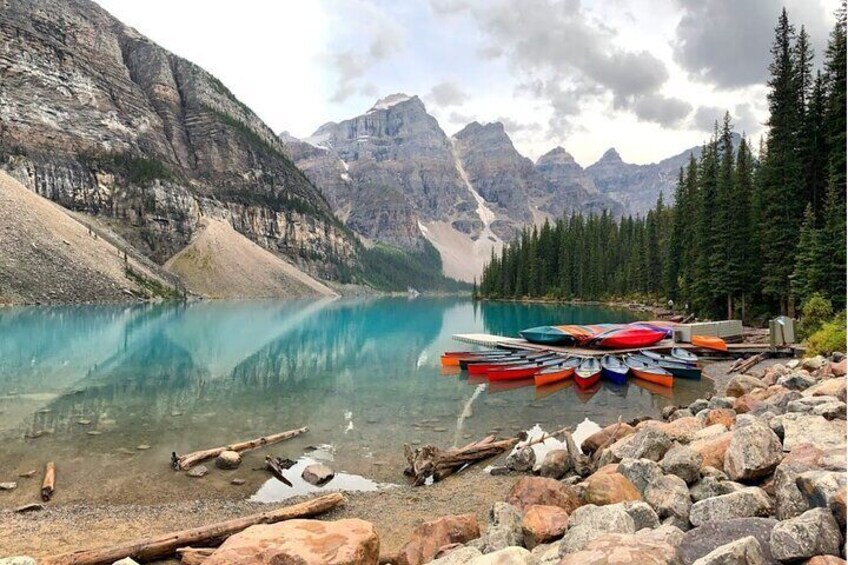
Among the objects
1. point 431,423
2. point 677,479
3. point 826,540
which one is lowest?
point 431,423

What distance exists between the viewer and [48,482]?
13164 millimetres

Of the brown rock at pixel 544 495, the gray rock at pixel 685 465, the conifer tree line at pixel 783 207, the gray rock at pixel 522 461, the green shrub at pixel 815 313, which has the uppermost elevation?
the conifer tree line at pixel 783 207

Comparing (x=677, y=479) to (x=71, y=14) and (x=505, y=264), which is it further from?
(x=71, y=14)

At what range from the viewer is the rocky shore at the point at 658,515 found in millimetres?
5473

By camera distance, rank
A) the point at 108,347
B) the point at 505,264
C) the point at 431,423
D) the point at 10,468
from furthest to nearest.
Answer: the point at 505,264 < the point at 108,347 < the point at 431,423 < the point at 10,468

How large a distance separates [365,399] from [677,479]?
17233 mm

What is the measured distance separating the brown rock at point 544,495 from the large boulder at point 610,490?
36 cm

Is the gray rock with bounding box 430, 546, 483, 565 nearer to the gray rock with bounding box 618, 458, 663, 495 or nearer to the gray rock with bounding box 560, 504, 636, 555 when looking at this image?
the gray rock with bounding box 560, 504, 636, 555

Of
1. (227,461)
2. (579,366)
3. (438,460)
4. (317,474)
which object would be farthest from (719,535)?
(579,366)

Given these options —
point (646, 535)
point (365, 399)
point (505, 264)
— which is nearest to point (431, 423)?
point (365, 399)

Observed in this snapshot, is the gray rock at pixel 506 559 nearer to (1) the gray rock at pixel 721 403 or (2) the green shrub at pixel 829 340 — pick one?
(1) the gray rock at pixel 721 403

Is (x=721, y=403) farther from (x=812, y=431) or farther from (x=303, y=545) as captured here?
(x=303, y=545)

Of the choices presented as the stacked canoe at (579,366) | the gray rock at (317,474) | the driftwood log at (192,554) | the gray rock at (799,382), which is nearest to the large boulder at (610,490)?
the driftwood log at (192,554)

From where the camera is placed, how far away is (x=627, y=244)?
12631cm
